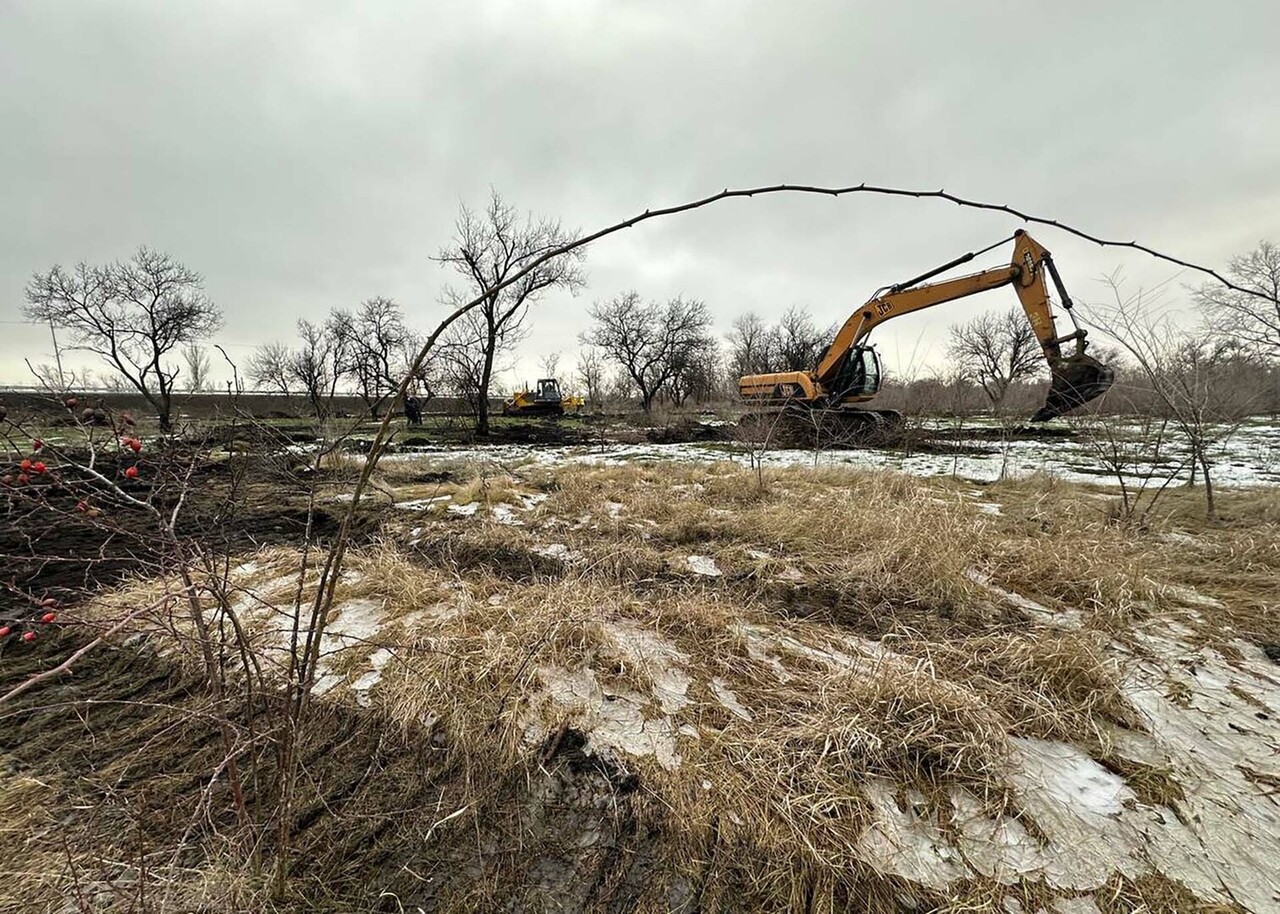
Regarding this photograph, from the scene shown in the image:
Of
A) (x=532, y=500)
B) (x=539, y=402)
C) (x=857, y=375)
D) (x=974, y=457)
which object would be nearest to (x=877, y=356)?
(x=857, y=375)

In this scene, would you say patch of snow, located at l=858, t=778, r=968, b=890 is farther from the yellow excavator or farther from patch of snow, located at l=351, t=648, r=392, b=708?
the yellow excavator

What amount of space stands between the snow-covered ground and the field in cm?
389

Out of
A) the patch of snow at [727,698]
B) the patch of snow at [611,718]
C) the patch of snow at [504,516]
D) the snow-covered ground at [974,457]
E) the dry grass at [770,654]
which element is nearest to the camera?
the dry grass at [770,654]

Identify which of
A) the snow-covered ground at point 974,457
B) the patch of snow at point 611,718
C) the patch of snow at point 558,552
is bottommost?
the patch of snow at point 611,718

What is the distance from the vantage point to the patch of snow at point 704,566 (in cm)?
365

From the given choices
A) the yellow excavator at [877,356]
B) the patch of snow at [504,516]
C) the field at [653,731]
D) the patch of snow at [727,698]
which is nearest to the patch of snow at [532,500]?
the patch of snow at [504,516]

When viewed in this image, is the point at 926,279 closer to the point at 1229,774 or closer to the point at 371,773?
the point at 1229,774

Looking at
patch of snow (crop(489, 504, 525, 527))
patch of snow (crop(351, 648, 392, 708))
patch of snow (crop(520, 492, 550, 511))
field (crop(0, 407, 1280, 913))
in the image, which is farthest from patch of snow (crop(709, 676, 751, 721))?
patch of snow (crop(520, 492, 550, 511))

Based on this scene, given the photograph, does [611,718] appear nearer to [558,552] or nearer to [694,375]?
[558,552]

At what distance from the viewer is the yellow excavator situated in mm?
9125

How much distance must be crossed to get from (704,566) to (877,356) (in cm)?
1007

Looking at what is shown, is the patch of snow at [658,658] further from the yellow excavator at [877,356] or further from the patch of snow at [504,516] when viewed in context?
the yellow excavator at [877,356]

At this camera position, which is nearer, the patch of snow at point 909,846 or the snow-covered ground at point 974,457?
the patch of snow at point 909,846

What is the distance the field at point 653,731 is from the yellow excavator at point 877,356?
5.75m
